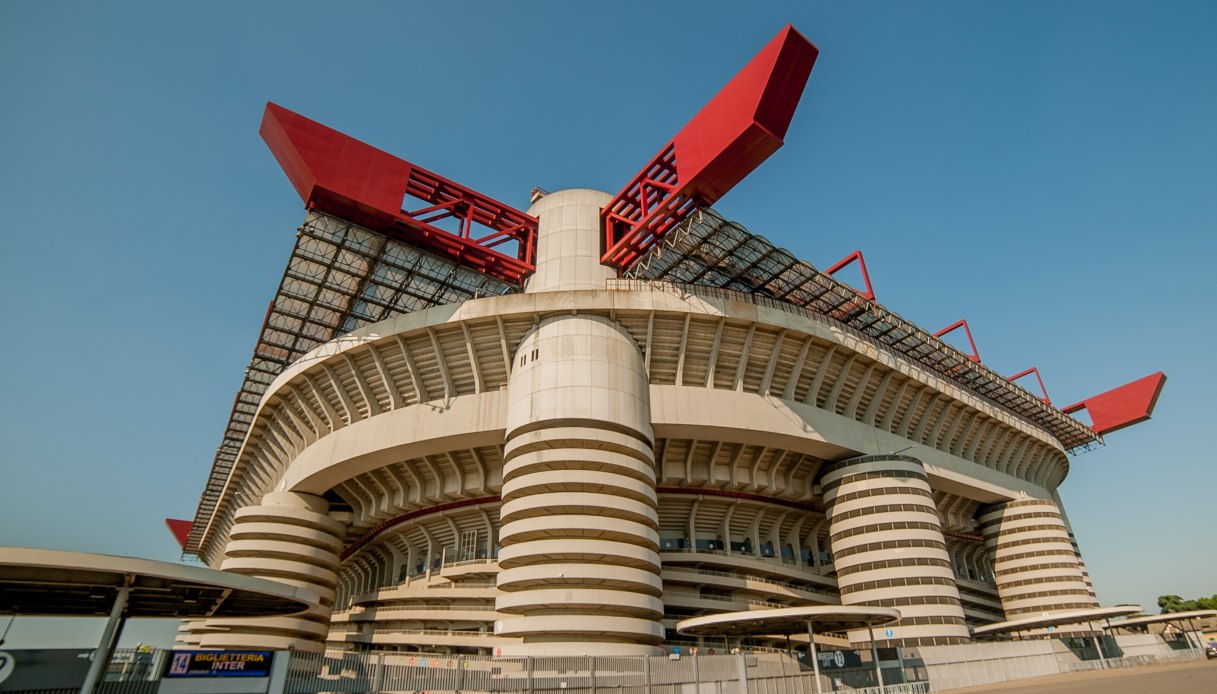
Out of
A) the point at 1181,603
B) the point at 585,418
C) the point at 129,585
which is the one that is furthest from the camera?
the point at 1181,603

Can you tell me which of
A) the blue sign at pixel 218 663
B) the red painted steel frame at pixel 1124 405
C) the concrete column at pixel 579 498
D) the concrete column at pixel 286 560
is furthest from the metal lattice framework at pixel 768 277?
the red painted steel frame at pixel 1124 405

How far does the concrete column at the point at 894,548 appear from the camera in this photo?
3184cm

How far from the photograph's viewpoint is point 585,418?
28391 mm

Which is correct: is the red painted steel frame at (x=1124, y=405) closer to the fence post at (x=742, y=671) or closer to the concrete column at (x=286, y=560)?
the fence post at (x=742, y=671)

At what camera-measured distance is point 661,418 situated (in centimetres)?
3142

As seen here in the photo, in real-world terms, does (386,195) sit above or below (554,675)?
above

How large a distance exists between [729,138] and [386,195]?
59.9 ft

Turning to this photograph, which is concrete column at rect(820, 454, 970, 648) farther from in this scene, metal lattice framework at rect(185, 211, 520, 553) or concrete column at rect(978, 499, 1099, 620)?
metal lattice framework at rect(185, 211, 520, 553)

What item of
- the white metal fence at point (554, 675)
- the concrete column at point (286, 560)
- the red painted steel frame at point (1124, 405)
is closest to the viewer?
the white metal fence at point (554, 675)

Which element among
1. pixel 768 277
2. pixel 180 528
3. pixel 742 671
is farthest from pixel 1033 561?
pixel 180 528

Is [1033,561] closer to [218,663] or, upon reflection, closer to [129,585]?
[218,663]

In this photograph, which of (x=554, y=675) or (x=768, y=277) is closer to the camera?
(x=554, y=675)

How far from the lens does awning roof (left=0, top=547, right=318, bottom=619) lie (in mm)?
12656

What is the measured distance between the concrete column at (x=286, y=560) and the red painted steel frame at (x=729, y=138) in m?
25.5
